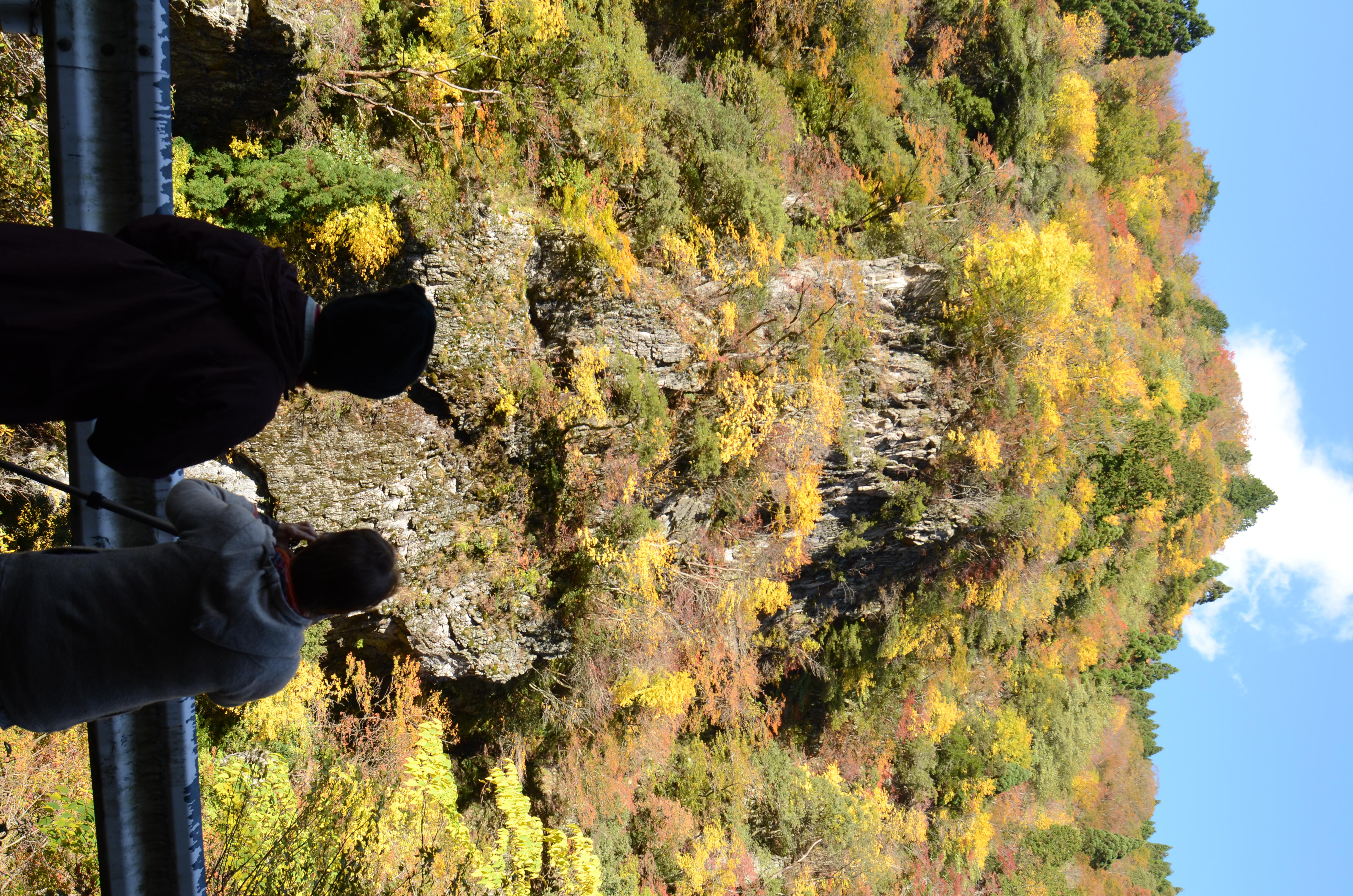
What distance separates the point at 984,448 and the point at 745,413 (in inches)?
158

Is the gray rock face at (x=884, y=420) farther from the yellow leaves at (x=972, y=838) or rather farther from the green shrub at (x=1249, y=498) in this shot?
the green shrub at (x=1249, y=498)

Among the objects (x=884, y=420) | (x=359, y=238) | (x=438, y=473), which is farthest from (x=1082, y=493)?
(x=359, y=238)

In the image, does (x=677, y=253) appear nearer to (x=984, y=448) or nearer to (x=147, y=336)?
(x=984, y=448)

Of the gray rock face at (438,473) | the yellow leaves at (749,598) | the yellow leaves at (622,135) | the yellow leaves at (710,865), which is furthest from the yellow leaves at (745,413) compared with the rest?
the yellow leaves at (710,865)

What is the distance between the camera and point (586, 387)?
26.6 feet

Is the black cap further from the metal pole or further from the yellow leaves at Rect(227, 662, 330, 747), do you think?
the yellow leaves at Rect(227, 662, 330, 747)

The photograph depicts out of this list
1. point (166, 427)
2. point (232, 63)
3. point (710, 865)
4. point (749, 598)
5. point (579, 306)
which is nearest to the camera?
point (166, 427)

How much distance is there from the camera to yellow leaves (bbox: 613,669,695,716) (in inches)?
372

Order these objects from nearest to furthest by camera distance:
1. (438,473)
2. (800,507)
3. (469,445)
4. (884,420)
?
(438,473) < (469,445) < (800,507) < (884,420)

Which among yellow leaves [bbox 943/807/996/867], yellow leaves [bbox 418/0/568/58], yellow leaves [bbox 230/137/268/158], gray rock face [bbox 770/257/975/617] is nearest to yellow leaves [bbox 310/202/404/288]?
yellow leaves [bbox 230/137/268/158]

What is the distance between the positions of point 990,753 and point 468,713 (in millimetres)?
12070

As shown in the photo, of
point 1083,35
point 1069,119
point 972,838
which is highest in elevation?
point 1083,35

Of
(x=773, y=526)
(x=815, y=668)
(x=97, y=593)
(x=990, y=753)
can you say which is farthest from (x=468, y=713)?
(x=990, y=753)

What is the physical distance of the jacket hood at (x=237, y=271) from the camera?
1.81 meters
